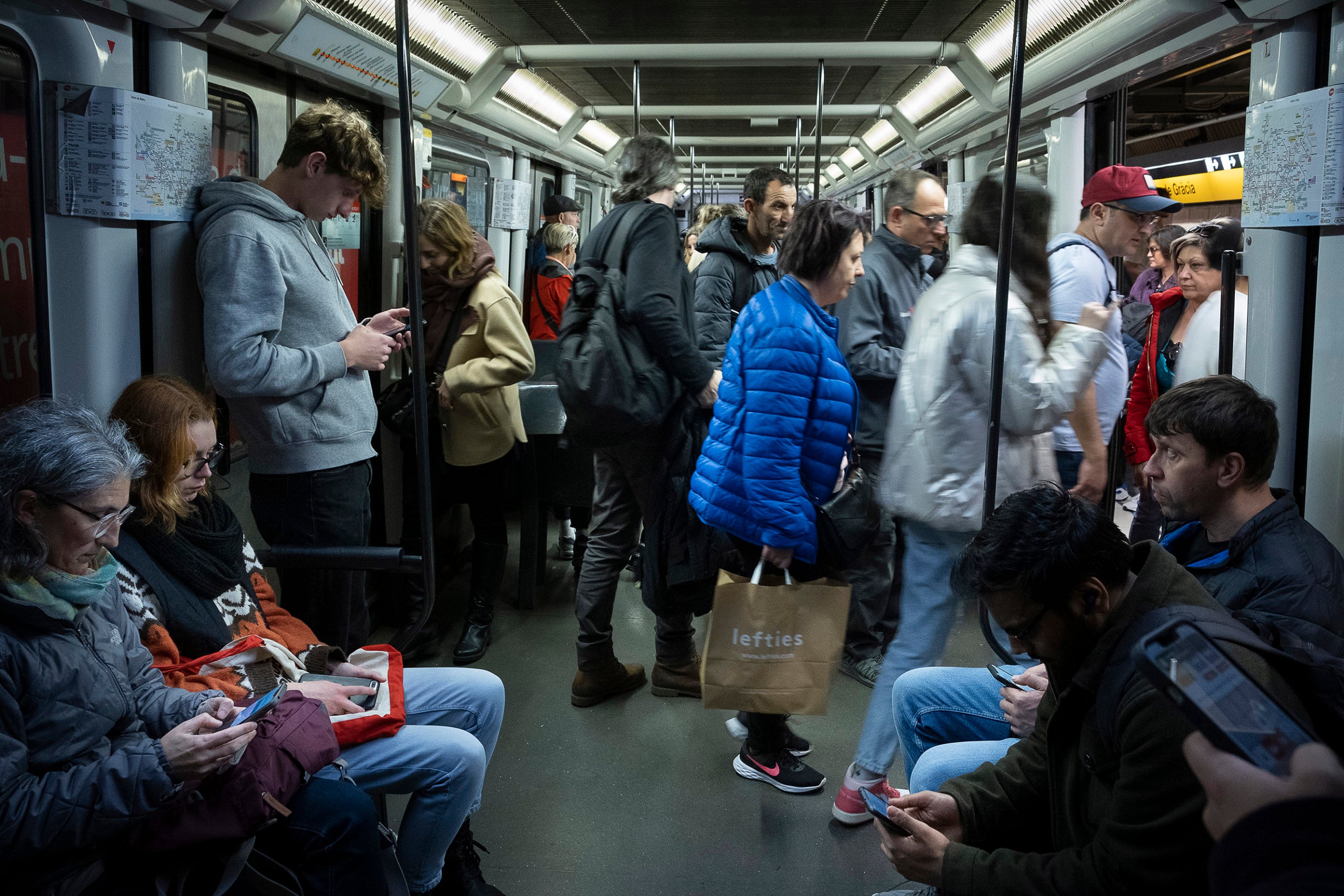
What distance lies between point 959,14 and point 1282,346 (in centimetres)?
199

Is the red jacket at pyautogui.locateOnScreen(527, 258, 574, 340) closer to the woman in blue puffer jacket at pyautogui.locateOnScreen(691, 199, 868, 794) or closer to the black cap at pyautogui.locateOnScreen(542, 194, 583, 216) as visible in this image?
the black cap at pyautogui.locateOnScreen(542, 194, 583, 216)

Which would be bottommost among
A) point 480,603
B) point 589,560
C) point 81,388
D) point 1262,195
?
point 480,603

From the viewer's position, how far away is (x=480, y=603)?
3.98 meters

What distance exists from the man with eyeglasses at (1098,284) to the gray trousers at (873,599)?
889mm

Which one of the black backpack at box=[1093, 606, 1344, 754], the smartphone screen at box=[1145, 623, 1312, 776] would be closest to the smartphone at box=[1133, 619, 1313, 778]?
the smartphone screen at box=[1145, 623, 1312, 776]

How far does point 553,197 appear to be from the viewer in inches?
230

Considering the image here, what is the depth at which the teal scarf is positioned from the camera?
1.53 m

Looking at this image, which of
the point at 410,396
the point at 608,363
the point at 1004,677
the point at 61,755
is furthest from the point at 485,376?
the point at 61,755

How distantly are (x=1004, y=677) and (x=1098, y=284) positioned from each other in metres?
1.48

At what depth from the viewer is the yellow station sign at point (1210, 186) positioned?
29.3 feet

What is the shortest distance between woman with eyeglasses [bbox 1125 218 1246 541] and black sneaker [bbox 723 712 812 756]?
134 cm

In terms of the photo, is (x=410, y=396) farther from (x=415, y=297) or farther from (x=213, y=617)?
(x=213, y=617)

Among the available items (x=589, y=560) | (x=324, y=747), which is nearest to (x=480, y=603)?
(x=589, y=560)

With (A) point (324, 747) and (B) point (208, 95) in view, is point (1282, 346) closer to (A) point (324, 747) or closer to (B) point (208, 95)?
(A) point (324, 747)
